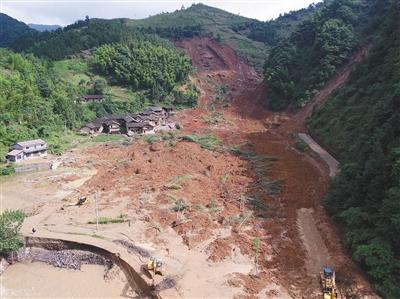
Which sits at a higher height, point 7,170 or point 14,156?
point 14,156

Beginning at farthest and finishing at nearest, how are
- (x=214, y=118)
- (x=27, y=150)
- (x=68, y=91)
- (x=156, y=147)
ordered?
1. (x=214, y=118)
2. (x=68, y=91)
3. (x=156, y=147)
4. (x=27, y=150)

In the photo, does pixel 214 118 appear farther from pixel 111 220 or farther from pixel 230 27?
pixel 230 27

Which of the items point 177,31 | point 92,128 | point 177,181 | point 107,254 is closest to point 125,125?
point 92,128

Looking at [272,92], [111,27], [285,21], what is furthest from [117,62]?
[285,21]

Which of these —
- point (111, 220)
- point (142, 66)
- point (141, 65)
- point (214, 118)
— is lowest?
point (111, 220)

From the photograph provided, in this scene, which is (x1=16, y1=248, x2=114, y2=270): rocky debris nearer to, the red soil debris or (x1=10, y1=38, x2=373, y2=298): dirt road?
(x1=10, y1=38, x2=373, y2=298): dirt road

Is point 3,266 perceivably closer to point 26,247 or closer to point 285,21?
point 26,247

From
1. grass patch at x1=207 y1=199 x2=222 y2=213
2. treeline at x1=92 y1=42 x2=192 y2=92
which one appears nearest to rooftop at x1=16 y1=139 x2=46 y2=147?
grass patch at x1=207 y1=199 x2=222 y2=213
